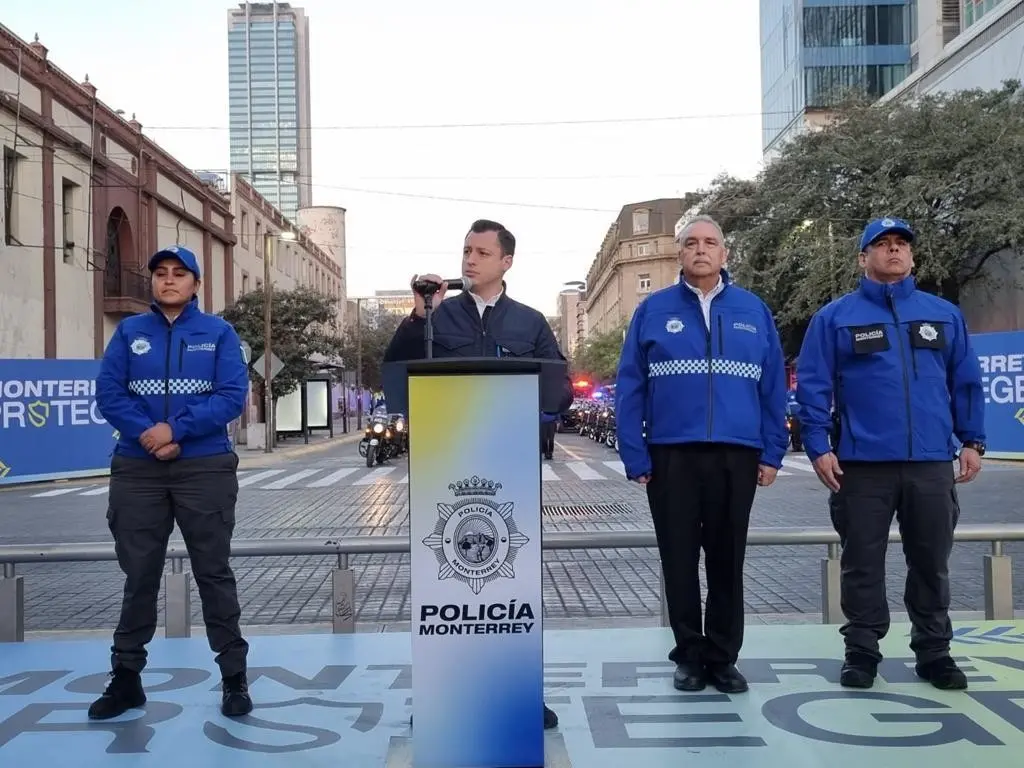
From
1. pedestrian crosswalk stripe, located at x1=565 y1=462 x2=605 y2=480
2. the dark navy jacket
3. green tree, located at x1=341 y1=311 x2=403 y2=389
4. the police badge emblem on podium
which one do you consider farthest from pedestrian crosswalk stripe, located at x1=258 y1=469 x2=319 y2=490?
green tree, located at x1=341 y1=311 x2=403 y2=389

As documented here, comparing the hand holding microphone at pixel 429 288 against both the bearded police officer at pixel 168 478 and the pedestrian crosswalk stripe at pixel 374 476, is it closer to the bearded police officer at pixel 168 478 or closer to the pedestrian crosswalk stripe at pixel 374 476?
the bearded police officer at pixel 168 478

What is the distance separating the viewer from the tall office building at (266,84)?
16588 cm

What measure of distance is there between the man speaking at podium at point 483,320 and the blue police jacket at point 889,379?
1.24 metres

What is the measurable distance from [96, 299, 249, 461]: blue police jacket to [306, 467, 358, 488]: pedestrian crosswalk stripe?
13.0 metres

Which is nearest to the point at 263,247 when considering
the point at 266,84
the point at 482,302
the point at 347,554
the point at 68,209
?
the point at 68,209

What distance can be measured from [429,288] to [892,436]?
207 cm

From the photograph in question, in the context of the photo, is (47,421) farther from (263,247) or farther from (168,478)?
(263,247)

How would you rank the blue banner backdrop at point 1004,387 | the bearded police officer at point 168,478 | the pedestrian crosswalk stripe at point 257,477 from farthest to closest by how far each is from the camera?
1. the pedestrian crosswalk stripe at point 257,477
2. the blue banner backdrop at point 1004,387
3. the bearded police officer at point 168,478

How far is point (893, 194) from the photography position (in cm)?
2569

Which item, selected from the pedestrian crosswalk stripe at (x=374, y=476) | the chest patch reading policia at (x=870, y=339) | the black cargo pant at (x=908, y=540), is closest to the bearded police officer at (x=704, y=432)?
the chest patch reading policia at (x=870, y=339)

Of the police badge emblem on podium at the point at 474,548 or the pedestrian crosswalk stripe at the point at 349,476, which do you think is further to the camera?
the pedestrian crosswalk stripe at the point at 349,476

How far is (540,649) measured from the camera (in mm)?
2906

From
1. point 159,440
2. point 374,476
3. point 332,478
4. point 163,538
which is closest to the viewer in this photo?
point 159,440

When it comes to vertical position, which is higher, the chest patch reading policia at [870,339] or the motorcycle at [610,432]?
the chest patch reading policia at [870,339]
